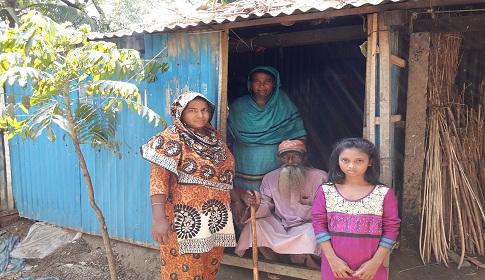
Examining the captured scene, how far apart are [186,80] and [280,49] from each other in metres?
2.38

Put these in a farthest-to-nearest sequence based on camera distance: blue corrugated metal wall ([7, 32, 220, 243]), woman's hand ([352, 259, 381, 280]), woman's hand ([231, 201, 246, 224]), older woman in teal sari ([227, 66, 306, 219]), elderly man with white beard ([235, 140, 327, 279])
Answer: older woman in teal sari ([227, 66, 306, 219]) < blue corrugated metal wall ([7, 32, 220, 243]) < woman's hand ([231, 201, 246, 224]) < elderly man with white beard ([235, 140, 327, 279]) < woman's hand ([352, 259, 381, 280])

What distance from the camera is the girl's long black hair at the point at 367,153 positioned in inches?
93.5

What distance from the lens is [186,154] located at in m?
2.73

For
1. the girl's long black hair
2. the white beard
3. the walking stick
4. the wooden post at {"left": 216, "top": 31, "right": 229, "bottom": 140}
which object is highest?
the wooden post at {"left": 216, "top": 31, "right": 229, "bottom": 140}

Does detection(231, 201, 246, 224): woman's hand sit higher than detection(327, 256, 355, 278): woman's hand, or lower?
higher

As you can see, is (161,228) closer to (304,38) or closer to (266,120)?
(266,120)

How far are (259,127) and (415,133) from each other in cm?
153

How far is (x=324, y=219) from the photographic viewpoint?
246 centimetres

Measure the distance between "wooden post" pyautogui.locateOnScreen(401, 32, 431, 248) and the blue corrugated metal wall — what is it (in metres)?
1.89

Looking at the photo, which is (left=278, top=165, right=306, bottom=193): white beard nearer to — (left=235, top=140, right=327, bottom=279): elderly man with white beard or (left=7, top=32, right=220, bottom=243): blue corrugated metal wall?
(left=235, top=140, right=327, bottom=279): elderly man with white beard

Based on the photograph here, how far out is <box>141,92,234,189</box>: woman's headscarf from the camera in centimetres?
266

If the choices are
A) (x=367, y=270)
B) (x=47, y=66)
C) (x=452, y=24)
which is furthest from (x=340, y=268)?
(x=452, y=24)

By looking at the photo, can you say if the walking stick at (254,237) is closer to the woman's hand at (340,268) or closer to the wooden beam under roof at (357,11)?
the woman's hand at (340,268)

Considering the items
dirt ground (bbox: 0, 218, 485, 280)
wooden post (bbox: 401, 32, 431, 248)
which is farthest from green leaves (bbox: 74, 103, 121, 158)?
wooden post (bbox: 401, 32, 431, 248)
